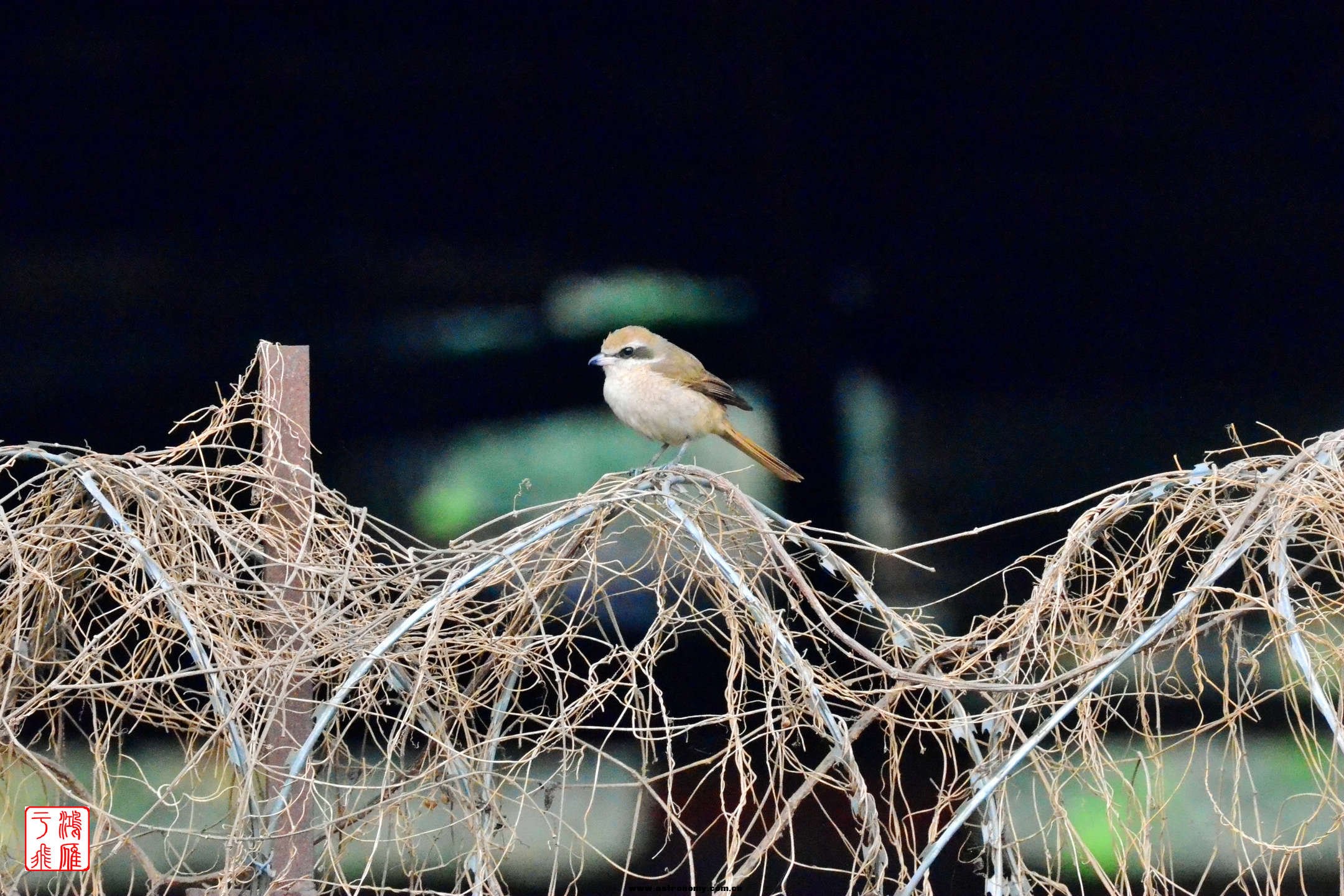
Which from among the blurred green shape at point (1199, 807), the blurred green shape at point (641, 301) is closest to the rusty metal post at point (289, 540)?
the blurred green shape at point (641, 301)

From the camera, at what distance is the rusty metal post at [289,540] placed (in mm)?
2721

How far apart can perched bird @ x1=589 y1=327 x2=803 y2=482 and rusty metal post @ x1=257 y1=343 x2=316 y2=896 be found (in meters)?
0.80

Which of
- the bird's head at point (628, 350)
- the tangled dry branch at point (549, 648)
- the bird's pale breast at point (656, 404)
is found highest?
the bird's head at point (628, 350)

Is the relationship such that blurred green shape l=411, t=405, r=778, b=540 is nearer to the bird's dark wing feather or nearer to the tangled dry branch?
the bird's dark wing feather

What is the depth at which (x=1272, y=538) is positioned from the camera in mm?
2279

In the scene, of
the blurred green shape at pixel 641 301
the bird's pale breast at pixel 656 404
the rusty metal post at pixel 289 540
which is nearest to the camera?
the rusty metal post at pixel 289 540

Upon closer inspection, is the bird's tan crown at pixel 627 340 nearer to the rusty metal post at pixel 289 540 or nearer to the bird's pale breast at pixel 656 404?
the bird's pale breast at pixel 656 404

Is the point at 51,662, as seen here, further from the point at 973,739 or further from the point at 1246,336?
the point at 1246,336

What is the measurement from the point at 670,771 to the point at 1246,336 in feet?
9.52

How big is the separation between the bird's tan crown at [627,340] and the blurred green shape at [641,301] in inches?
25.9

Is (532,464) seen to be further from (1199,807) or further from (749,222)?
(1199,807)

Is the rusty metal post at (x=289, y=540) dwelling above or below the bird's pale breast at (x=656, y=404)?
below

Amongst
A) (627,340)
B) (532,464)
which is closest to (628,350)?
(627,340)

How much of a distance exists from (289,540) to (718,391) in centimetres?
124
